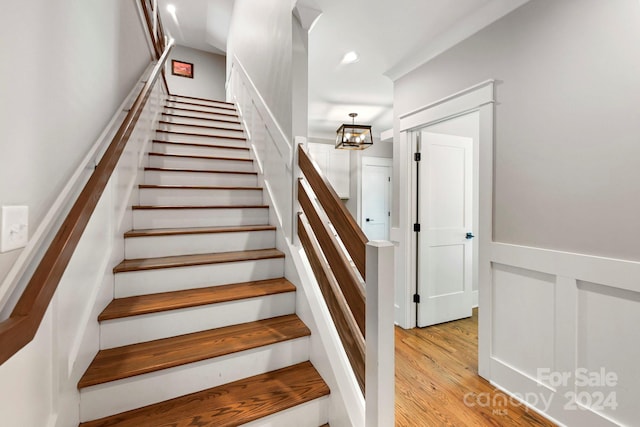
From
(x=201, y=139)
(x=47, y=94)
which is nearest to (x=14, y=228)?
(x=47, y=94)

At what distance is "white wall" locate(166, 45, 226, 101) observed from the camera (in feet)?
20.1

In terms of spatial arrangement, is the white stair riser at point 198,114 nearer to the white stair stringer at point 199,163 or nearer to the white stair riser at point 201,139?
the white stair riser at point 201,139

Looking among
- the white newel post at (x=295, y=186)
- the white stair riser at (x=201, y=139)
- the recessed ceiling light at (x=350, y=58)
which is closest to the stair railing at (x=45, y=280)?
the white newel post at (x=295, y=186)

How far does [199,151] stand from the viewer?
282 centimetres

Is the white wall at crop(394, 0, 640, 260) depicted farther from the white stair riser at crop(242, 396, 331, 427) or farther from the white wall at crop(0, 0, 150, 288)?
the white wall at crop(0, 0, 150, 288)

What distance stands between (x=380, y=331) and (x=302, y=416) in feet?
2.16

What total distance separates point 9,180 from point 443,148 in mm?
3243

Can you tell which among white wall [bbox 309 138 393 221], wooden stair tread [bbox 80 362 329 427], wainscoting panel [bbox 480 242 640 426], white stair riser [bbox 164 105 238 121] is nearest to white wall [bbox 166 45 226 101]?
white stair riser [bbox 164 105 238 121]

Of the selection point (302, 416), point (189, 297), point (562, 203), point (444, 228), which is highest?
point (562, 203)

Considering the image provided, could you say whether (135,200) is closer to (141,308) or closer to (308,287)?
(141,308)

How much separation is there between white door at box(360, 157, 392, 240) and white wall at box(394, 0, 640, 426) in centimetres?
352

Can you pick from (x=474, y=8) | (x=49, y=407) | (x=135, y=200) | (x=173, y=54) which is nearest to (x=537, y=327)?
(x=474, y=8)

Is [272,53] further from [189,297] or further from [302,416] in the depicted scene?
[302,416]

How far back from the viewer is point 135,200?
1.98 metres
